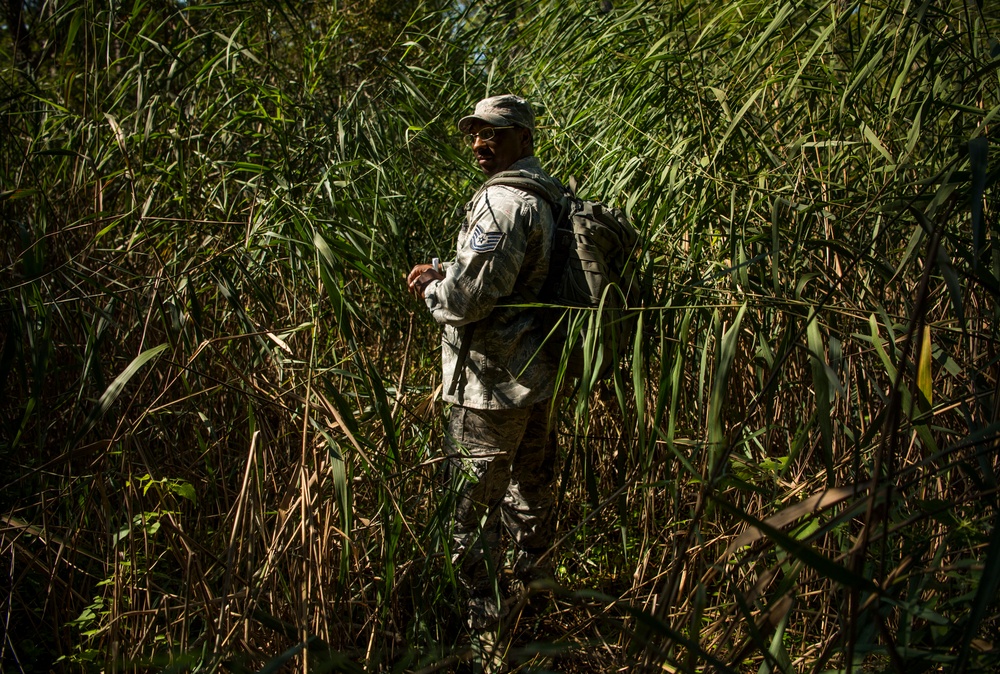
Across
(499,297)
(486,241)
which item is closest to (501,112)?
(486,241)

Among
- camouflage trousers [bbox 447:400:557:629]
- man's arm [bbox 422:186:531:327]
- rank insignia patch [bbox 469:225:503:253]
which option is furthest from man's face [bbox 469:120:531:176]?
camouflage trousers [bbox 447:400:557:629]

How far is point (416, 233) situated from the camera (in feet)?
9.07

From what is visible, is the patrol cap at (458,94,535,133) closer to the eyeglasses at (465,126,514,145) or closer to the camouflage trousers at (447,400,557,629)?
the eyeglasses at (465,126,514,145)

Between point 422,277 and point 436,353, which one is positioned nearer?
point 422,277

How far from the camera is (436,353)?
2.66m

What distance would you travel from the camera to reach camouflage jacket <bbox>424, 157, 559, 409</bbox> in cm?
190

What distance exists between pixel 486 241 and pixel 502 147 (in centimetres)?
34

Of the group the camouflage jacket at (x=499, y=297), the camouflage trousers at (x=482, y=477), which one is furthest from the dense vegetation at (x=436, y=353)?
the camouflage jacket at (x=499, y=297)

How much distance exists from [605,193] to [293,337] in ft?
3.26

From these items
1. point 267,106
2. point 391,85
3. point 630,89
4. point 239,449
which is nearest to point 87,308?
point 239,449

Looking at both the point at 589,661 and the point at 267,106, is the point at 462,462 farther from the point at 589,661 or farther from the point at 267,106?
the point at 267,106

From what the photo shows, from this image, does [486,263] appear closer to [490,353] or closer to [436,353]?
[490,353]

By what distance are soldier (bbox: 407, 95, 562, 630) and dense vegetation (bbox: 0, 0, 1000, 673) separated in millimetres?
102

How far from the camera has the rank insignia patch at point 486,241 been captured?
1887mm
